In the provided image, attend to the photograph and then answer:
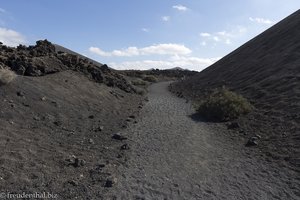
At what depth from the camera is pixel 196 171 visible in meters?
10.5

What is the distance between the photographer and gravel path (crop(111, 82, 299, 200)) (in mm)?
8875

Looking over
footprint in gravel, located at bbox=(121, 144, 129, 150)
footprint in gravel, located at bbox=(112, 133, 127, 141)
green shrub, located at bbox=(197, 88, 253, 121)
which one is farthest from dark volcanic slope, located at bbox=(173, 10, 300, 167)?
footprint in gravel, located at bbox=(112, 133, 127, 141)

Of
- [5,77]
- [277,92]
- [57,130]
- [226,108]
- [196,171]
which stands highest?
[277,92]

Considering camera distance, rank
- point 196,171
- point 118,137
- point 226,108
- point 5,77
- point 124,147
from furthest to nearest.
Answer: point 226,108, point 5,77, point 118,137, point 124,147, point 196,171

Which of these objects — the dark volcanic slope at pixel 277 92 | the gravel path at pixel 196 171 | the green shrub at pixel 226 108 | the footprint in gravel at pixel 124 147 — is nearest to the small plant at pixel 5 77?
the gravel path at pixel 196 171

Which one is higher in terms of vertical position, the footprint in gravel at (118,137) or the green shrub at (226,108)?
the green shrub at (226,108)

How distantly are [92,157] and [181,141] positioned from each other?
169 inches

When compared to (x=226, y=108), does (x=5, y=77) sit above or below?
below

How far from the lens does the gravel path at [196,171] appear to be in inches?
349

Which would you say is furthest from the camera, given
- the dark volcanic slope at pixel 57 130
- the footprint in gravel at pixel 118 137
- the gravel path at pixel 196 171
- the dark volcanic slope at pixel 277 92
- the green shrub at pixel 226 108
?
the green shrub at pixel 226 108

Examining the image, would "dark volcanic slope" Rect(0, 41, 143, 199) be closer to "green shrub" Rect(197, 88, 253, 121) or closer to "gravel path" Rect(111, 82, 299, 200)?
"gravel path" Rect(111, 82, 299, 200)

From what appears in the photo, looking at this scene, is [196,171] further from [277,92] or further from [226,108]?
[277,92]

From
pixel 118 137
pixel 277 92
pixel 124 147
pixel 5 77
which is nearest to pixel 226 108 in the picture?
pixel 277 92

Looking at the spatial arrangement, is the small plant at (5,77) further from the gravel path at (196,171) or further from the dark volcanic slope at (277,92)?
the dark volcanic slope at (277,92)
